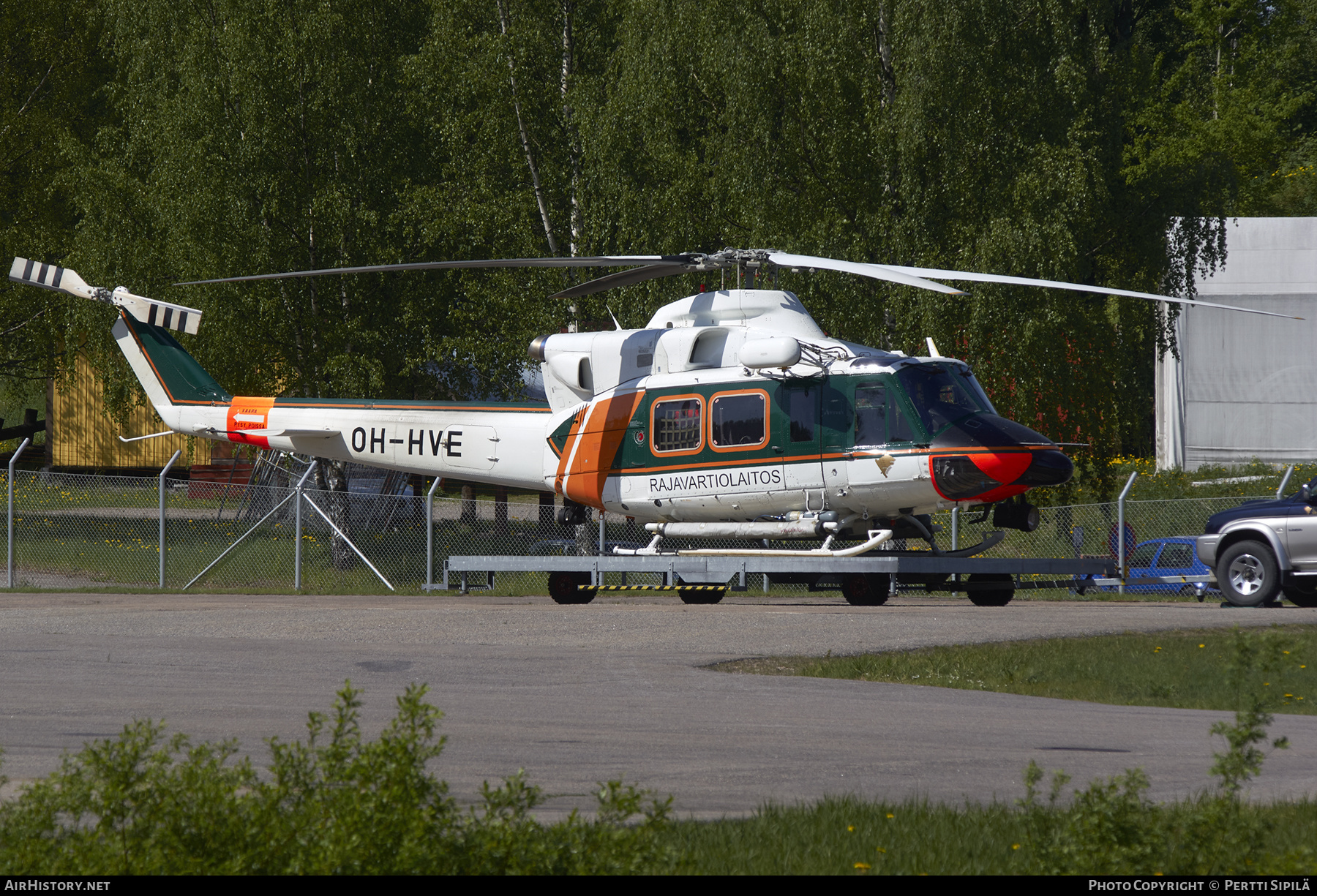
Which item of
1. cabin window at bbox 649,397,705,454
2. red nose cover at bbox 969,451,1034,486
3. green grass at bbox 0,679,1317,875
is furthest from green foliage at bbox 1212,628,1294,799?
cabin window at bbox 649,397,705,454

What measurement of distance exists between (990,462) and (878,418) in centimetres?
148

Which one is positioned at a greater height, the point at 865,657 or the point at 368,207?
the point at 368,207

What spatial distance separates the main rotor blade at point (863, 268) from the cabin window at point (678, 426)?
2.27 meters

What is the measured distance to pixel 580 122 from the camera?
24.3m

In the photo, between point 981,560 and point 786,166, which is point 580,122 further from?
point 981,560

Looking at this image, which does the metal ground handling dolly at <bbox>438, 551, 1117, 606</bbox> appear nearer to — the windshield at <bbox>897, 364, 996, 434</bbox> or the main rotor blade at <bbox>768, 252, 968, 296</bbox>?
the windshield at <bbox>897, 364, 996, 434</bbox>

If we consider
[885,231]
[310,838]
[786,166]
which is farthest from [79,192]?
[310,838]

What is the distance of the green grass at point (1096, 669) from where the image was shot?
1027 centimetres

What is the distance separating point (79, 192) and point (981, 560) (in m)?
21.4

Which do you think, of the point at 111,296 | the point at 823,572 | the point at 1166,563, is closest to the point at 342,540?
the point at 111,296

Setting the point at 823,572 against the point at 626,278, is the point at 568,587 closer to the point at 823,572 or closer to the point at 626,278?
the point at 823,572

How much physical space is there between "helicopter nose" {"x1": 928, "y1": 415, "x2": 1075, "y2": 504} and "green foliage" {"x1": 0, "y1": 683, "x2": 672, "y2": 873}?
1147 centimetres

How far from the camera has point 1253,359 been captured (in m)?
37.2

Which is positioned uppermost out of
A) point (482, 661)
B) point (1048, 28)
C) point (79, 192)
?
point (1048, 28)
